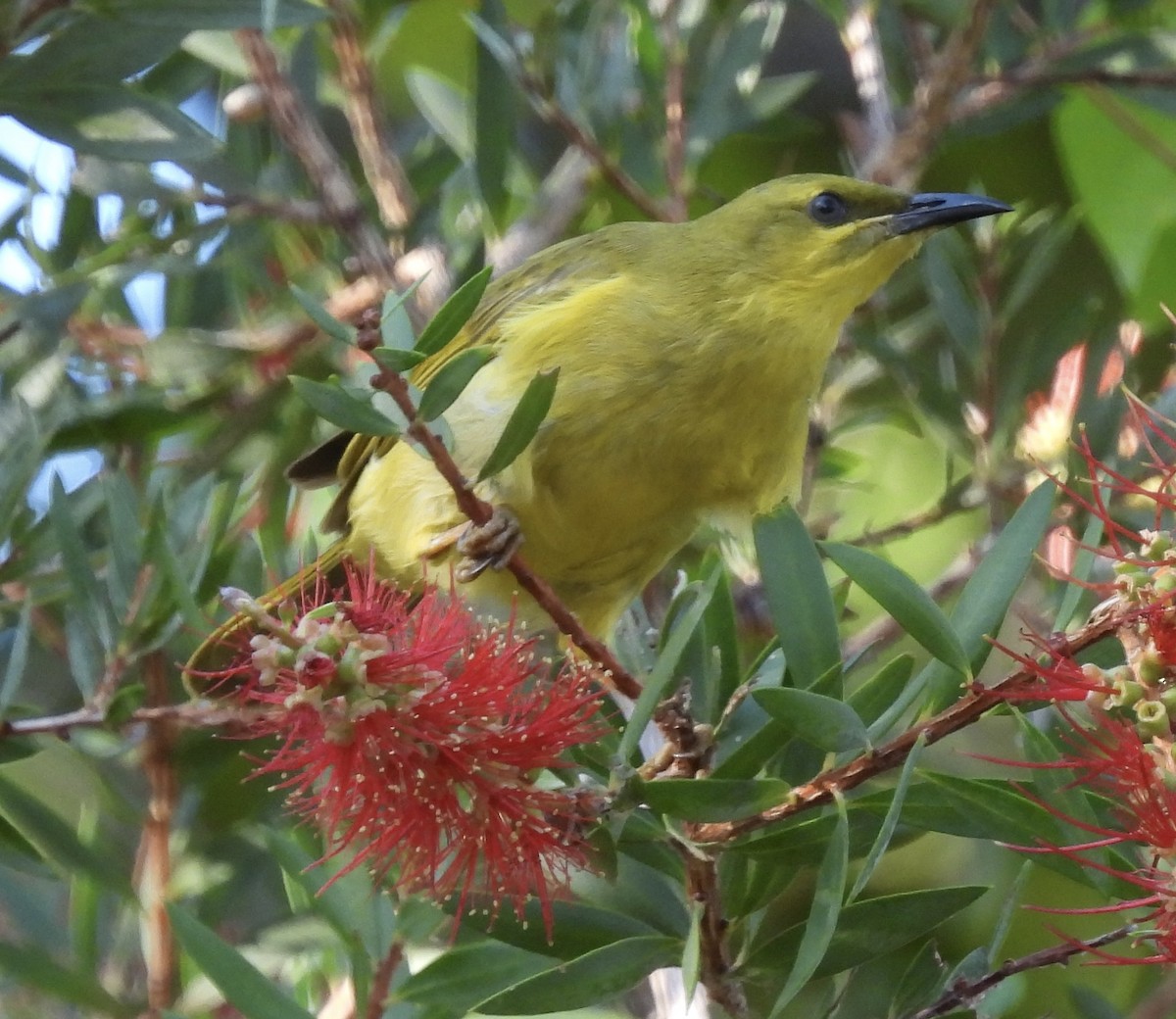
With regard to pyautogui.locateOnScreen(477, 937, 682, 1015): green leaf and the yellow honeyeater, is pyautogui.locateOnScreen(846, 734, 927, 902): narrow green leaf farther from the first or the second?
the yellow honeyeater

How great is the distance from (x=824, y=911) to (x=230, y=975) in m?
0.78

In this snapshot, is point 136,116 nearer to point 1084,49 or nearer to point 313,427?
point 313,427

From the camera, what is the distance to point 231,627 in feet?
7.57

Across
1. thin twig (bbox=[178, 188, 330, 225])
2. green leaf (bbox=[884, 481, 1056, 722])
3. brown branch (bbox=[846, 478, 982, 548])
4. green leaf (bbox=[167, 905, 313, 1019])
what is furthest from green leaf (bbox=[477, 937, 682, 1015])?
thin twig (bbox=[178, 188, 330, 225])

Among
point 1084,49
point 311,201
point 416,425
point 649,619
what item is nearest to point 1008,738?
point 649,619

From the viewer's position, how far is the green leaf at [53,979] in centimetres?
241

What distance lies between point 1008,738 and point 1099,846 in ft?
7.94

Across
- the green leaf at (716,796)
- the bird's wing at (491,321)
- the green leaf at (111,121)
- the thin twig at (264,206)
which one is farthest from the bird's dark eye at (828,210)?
the green leaf at (716,796)

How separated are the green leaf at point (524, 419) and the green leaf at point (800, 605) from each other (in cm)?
29

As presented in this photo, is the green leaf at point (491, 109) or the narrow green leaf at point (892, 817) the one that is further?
the green leaf at point (491, 109)

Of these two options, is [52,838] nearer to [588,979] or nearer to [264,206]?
[588,979]

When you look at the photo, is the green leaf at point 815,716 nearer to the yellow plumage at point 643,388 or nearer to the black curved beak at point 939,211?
the yellow plumage at point 643,388

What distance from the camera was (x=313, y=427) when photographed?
3434 millimetres

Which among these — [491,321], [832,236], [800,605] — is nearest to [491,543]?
[800,605]
